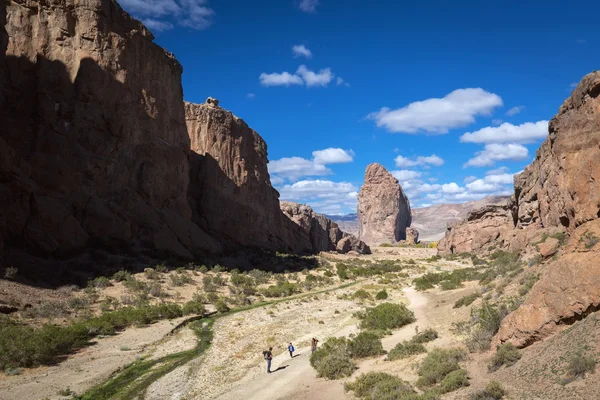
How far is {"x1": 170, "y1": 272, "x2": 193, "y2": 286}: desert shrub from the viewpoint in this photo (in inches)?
1358

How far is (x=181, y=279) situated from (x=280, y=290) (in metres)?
8.72

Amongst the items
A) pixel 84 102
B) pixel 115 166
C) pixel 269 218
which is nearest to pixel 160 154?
pixel 115 166

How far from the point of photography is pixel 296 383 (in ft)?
49.2

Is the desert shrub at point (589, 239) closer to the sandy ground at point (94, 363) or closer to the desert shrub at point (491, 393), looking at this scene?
the desert shrub at point (491, 393)

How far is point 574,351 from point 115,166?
41.6 metres

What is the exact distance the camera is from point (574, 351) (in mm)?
8992

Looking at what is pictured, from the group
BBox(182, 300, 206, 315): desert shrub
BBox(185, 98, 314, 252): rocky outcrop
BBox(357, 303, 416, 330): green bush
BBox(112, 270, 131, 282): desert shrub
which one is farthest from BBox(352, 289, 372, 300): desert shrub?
BBox(185, 98, 314, 252): rocky outcrop

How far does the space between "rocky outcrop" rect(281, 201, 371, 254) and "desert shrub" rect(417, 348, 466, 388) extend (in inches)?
2731

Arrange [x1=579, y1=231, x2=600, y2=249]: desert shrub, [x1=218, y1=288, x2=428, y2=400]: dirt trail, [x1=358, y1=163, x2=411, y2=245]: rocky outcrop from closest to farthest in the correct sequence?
[x1=579, y1=231, x2=600, y2=249]: desert shrub, [x1=218, y1=288, x2=428, y2=400]: dirt trail, [x1=358, y1=163, x2=411, y2=245]: rocky outcrop

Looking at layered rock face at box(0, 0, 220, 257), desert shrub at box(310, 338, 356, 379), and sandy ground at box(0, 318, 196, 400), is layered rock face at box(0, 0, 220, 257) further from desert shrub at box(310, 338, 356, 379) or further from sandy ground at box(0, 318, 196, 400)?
desert shrub at box(310, 338, 356, 379)

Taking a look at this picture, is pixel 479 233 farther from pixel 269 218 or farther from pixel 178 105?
pixel 178 105

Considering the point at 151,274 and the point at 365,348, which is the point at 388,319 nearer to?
the point at 365,348

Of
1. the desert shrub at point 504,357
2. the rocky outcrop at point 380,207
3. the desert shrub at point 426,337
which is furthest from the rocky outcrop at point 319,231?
the desert shrub at point 504,357

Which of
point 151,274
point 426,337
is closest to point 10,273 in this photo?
point 151,274
